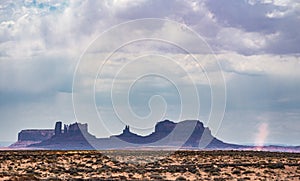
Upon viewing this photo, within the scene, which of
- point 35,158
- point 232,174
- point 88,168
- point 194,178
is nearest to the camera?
point 194,178

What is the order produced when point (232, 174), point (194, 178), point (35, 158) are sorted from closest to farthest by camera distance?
point (194, 178) → point (232, 174) → point (35, 158)

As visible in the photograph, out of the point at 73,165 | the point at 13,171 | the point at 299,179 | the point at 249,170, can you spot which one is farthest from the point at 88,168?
the point at 299,179

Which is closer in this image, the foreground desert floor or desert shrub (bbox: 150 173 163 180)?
desert shrub (bbox: 150 173 163 180)

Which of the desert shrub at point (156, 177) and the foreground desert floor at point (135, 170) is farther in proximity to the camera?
the foreground desert floor at point (135, 170)

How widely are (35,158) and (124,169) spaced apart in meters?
19.2

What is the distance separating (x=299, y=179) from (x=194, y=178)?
1079 centimetres

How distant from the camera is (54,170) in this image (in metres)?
58.1

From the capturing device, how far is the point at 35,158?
242 feet

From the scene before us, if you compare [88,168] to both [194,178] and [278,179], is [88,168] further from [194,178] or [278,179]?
[278,179]

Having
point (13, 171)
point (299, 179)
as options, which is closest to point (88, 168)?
point (13, 171)

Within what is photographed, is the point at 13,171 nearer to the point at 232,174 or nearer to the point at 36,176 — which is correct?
the point at 36,176

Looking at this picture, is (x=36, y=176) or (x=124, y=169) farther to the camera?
(x=124, y=169)

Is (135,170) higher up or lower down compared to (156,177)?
higher up

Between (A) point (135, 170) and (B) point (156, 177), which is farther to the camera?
(A) point (135, 170)
